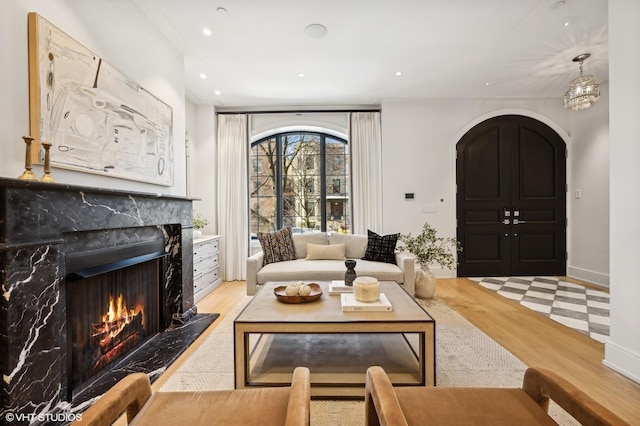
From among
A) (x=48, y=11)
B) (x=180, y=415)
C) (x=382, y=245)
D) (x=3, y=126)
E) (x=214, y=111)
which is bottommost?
(x=180, y=415)

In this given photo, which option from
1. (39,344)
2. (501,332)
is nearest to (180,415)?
(39,344)

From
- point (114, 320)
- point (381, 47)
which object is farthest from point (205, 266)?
point (381, 47)

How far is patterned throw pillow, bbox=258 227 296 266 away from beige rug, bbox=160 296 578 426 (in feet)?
3.87

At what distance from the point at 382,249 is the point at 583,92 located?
2.78 m

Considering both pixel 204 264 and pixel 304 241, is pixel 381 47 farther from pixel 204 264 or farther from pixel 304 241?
pixel 204 264

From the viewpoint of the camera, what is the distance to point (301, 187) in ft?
17.0

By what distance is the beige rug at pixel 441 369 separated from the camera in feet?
5.21

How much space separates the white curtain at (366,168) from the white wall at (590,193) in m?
2.99

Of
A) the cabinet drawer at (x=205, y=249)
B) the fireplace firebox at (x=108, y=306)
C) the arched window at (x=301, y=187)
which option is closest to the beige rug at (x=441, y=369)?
the fireplace firebox at (x=108, y=306)

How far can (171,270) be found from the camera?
283 cm

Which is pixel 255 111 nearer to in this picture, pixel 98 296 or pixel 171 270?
pixel 171 270

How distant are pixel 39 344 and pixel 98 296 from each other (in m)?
0.59

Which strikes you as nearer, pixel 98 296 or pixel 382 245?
pixel 98 296

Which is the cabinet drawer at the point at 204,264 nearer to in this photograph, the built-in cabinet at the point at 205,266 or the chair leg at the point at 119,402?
the built-in cabinet at the point at 205,266
